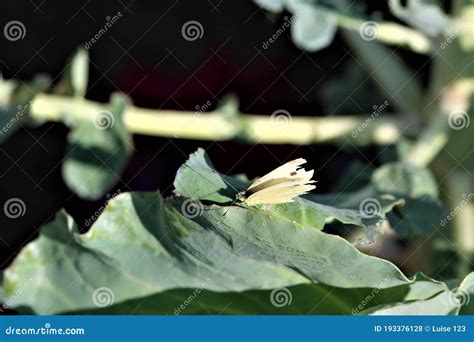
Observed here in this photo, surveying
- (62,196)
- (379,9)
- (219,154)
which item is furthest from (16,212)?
(379,9)

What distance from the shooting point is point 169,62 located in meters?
1.52

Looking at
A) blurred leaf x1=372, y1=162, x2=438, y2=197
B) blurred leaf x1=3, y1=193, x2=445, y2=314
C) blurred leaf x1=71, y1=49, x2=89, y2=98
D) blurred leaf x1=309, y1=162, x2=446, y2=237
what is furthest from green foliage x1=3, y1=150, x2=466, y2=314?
blurred leaf x1=71, y1=49, x2=89, y2=98

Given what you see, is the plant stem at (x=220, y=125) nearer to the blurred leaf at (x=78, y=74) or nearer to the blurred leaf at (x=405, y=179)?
the blurred leaf at (x=78, y=74)

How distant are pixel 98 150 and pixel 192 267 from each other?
0.52 metres

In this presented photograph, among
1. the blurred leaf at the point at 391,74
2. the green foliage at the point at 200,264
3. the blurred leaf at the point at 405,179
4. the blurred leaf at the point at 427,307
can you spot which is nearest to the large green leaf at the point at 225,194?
the green foliage at the point at 200,264

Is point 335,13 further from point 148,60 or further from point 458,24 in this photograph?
point 148,60

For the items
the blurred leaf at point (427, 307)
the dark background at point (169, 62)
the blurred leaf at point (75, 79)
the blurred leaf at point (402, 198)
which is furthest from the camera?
the dark background at point (169, 62)

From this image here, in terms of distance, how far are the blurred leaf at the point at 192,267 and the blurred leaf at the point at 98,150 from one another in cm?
47

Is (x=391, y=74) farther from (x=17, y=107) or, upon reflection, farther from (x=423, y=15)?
(x=17, y=107)

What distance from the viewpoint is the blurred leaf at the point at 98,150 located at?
49.4 inches

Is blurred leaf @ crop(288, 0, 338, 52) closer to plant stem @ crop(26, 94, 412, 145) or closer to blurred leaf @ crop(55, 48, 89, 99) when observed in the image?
plant stem @ crop(26, 94, 412, 145)

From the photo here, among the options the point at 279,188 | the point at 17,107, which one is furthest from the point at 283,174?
the point at 17,107

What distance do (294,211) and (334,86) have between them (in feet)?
2.59

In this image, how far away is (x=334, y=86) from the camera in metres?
1.56
